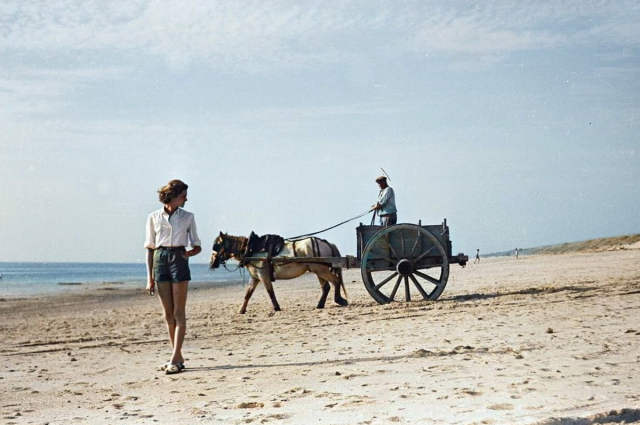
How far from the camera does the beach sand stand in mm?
4691

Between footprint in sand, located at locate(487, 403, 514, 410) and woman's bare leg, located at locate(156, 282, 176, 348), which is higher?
woman's bare leg, located at locate(156, 282, 176, 348)

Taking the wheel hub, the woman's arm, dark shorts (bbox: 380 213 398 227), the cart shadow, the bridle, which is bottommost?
the cart shadow

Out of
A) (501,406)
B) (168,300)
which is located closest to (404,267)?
(168,300)

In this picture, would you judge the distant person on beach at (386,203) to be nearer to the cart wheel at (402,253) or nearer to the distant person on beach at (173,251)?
the cart wheel at (402,253)

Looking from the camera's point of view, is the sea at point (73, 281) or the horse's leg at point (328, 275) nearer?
the horse's leg at point (328, 275)

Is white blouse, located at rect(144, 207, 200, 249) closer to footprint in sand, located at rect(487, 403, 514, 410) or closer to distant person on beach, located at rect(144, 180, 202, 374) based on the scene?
distant person on beach, located at rect(144, 180, 202, 374)

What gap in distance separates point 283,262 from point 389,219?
2162 millimetres

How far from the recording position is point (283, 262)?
1305cm

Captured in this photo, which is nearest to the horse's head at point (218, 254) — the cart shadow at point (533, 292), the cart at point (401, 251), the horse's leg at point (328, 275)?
the horse's leg at point (328, 275)

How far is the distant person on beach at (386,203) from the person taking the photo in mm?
12680

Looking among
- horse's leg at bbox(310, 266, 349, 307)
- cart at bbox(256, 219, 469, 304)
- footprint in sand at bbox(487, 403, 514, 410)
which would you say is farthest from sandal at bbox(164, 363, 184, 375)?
horse's leg at bbox(310, 266, 349, 307)

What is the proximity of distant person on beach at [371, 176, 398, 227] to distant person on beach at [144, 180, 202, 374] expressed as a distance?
6.19 m

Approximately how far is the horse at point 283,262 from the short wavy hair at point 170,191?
627 cm

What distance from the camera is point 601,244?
188ft
